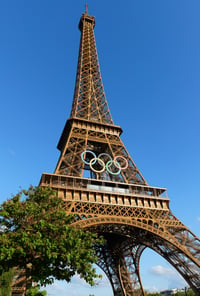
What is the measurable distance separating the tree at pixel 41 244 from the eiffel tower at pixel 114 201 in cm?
539

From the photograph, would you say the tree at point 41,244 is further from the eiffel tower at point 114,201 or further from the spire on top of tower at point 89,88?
the spire on top of tower at point 89,88

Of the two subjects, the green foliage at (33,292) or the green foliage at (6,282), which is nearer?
the green foliage at (33,292)

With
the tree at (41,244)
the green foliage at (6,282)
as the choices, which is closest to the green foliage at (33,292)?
the tree at (41,244)

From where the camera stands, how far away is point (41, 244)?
11.7m

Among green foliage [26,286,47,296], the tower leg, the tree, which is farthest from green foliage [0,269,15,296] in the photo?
the tower leg

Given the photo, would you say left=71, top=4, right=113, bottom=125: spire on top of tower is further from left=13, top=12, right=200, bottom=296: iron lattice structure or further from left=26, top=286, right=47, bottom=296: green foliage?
left=26, top=286, right=47, bottom=296: green foliage

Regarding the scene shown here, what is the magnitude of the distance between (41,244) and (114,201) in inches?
445

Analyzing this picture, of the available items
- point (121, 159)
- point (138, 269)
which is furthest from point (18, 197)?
point (138, 269)

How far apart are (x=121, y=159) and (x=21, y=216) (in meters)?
15.7

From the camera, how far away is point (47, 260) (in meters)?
12.1

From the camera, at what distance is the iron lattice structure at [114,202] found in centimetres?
2045

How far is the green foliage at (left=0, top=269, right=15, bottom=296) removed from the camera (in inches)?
578

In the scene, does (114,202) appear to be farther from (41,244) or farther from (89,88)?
(89,88)

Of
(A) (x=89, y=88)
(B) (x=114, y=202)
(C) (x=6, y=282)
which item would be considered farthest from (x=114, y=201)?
(A) (x=89, y=88)
